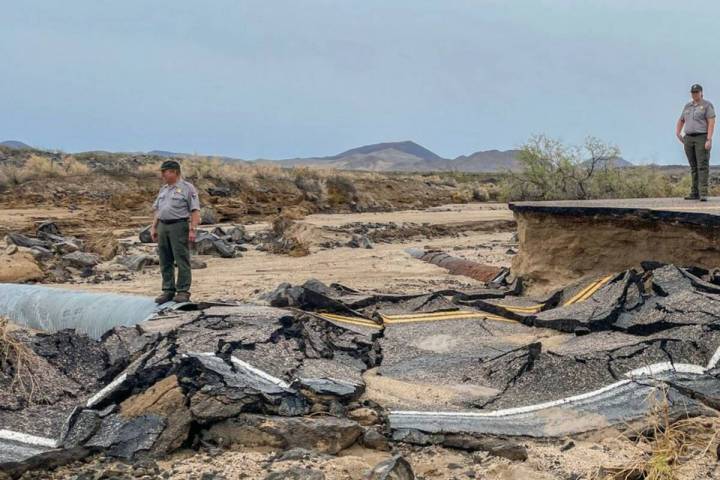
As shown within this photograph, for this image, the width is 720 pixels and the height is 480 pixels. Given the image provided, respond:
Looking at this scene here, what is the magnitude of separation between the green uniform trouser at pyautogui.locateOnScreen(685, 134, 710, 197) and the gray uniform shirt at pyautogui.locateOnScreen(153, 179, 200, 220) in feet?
21.9

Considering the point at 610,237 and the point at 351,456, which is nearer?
the point at 351,456

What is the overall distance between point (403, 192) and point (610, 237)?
925 inches

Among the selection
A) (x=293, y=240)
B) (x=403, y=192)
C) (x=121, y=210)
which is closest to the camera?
(x=293, y=240)

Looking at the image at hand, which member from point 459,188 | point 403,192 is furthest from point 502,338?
point 459,188

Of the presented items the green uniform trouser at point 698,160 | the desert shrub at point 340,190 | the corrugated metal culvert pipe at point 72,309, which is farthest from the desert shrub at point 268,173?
the corrugated metal culvert pipe at point 72,309

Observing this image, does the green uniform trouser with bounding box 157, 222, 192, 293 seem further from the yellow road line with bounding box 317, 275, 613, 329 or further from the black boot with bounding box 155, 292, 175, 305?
the yellow road line with bounding box 317, 275, 613, 329

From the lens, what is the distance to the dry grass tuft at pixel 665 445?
3.80 meters

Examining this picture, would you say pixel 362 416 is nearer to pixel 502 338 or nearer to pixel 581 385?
pixel 581 385

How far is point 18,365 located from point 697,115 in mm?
8613

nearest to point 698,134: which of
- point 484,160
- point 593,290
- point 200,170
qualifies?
point 593,290

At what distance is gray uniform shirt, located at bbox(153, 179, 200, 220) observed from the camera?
7609 millimetres

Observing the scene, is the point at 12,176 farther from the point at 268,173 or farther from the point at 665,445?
the point at 665,445

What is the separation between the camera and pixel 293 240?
14562 millimetres

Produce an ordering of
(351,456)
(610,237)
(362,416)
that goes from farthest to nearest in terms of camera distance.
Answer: (610,237), (362,416), (351,456)
